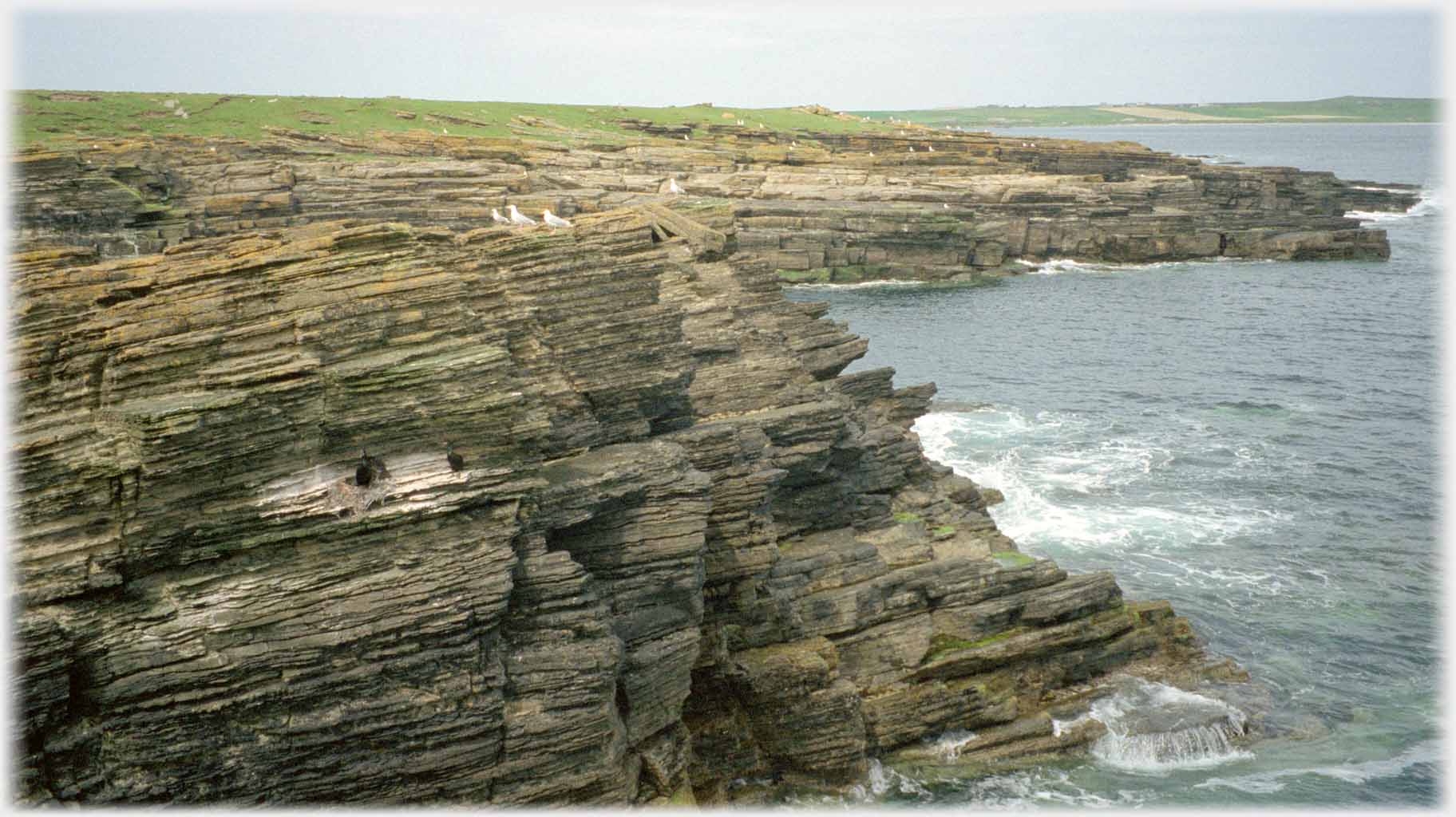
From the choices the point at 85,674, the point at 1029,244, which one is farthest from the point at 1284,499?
the point at 1029,244

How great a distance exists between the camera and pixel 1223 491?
41812 millimetres

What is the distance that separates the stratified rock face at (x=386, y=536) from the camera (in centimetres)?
1567

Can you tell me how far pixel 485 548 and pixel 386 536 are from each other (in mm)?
1468

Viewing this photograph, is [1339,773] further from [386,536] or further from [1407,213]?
[1407,213]

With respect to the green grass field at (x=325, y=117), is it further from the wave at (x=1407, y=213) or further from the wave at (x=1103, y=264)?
the wave at (x=1407, y=213)

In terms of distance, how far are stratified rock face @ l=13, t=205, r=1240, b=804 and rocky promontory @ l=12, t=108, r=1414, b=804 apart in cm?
5

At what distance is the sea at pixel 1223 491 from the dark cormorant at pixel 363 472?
1126cm

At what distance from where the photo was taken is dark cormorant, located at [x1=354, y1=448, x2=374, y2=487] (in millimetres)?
16922

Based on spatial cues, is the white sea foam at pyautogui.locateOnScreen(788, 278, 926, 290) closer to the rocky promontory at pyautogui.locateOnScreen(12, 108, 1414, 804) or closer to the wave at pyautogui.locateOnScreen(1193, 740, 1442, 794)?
the rocky promontory at pyautogui.locateOnScreen(12, 108, 1414, 804)

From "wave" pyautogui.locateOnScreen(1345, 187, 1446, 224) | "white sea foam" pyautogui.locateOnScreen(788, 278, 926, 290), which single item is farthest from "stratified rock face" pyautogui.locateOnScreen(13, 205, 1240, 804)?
"wave" pyautogui.locateOnScreen(1345, 187, 1446, 224)

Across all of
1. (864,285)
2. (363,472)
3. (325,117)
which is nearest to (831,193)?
(864,285)

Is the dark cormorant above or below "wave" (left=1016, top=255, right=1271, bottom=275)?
above

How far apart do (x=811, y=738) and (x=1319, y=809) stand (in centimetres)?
1029

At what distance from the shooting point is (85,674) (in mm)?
15344
